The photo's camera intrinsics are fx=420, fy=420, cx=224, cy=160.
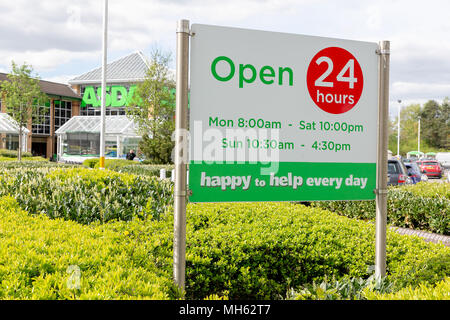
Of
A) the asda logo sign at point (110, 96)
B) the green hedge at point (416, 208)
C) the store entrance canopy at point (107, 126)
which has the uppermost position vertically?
the asda logo sign at point (110, 96)

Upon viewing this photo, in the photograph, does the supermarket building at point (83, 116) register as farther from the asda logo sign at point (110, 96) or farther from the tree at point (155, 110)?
the tree at point (155, 110)

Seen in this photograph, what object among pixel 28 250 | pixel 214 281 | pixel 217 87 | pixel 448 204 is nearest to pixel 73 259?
pixel 28 250

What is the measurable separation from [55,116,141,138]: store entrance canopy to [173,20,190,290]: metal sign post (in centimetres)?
3632

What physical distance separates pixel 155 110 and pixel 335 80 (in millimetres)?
20489

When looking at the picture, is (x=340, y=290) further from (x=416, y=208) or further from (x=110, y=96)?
(x=110, y=96)

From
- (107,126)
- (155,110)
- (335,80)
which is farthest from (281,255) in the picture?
(107,126)

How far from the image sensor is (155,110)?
23797 millimetres

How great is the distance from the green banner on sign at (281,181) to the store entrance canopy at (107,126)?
36148mm

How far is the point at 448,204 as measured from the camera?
949 cm

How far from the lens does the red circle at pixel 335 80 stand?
3.96 metres

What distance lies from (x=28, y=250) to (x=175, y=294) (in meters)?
1.15

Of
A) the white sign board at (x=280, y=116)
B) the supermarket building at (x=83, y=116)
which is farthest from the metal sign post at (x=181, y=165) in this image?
the supermarket building at (x=83, y=116)
